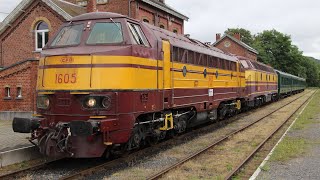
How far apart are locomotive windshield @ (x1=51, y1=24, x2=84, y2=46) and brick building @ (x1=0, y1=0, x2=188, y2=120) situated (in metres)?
8.36

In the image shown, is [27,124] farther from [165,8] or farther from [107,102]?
[165,8]

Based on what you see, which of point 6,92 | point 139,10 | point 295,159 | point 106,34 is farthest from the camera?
point 139,10

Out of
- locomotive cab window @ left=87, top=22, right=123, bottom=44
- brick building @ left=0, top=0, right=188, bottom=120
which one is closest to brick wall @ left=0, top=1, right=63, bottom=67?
brick building @ left=0, top=0, right=188, bottom=120

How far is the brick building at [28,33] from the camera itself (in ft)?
56.2

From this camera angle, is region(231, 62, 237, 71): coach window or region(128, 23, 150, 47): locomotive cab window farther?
region(231, 62, 237, 71): coach window

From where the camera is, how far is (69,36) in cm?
889

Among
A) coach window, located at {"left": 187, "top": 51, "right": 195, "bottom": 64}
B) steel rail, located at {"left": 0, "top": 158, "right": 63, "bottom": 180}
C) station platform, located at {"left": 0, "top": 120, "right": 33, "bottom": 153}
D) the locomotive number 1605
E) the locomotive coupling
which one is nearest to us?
steel rail, located at {"left": 0, "top": 158, "right": 63, "bottom": 180}

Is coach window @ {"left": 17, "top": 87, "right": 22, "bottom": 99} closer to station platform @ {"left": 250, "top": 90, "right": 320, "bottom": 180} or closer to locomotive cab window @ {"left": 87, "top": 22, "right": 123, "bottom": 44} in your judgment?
locomotive cab window @ {"left": 87, "top": 22, "right": 123, "bottom": 44}

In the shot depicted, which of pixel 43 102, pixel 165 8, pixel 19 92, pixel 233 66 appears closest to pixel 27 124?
pixel 43 102

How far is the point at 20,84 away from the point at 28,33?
684cm

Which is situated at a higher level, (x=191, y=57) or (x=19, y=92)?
(x=191, y=57)

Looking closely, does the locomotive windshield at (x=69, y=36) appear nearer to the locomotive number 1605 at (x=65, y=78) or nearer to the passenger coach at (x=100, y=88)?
the passenger coach at (x=100, y=88)

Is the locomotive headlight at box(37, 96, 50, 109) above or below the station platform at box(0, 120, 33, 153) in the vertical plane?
above

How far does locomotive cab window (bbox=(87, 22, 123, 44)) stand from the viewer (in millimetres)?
8391
